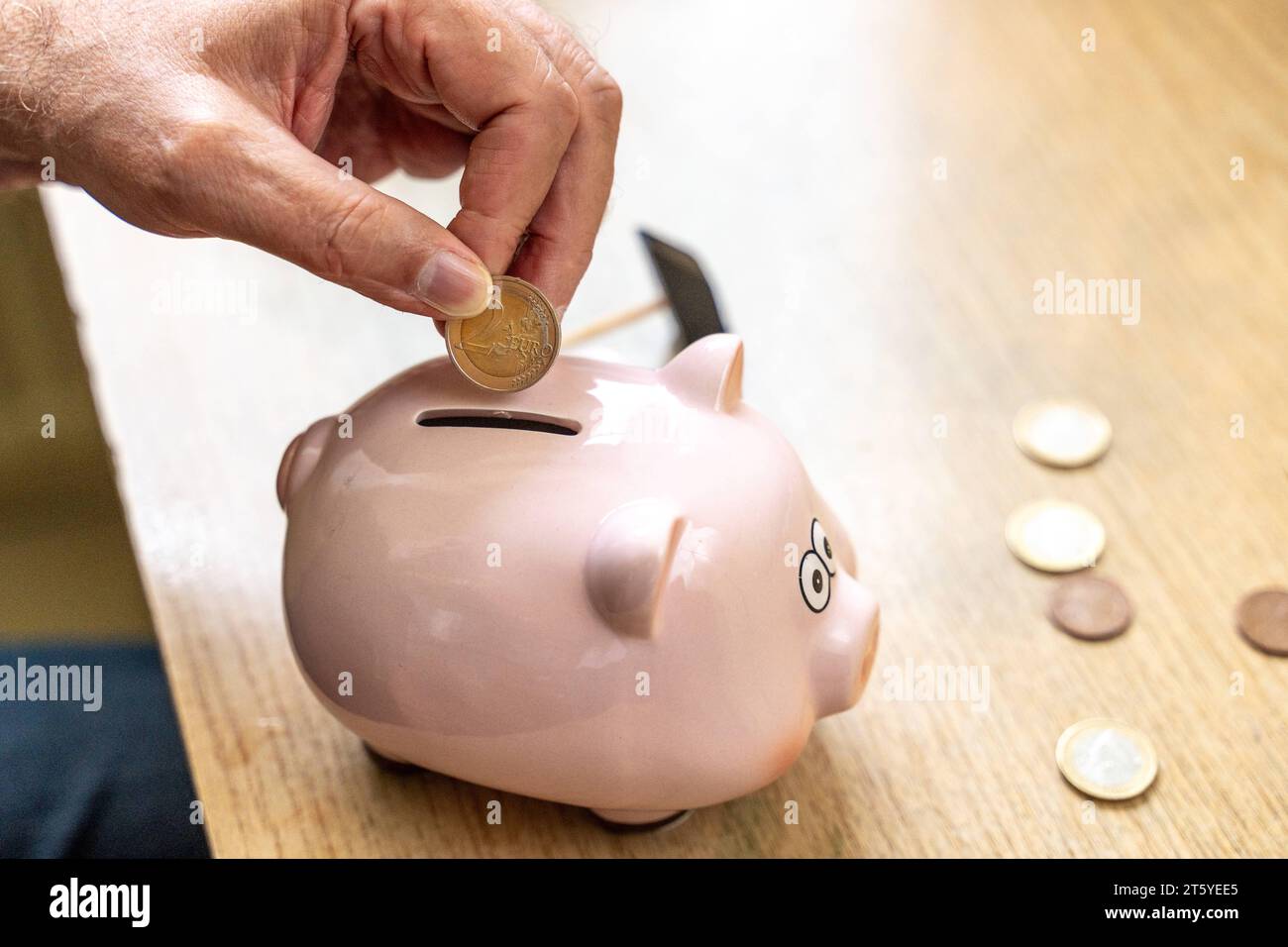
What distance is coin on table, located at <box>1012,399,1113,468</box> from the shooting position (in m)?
1.12

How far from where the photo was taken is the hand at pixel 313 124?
73 cm

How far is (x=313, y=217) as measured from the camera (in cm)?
72

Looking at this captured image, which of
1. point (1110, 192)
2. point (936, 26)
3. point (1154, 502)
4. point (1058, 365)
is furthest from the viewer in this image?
point (936, 26)

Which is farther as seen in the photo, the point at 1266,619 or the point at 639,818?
the point at 1266,619

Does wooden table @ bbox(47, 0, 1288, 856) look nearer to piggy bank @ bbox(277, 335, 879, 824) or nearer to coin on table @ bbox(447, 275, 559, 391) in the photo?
piggy bank @ bbox(277, 335, 879, 824)

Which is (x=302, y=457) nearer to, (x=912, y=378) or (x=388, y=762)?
(x=388, y=762)

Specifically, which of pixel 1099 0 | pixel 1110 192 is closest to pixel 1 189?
pixel 1110 192

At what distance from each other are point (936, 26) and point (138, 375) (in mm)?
969

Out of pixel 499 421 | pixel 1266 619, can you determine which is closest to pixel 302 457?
pixel 499 421

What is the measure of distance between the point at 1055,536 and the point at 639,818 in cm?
41

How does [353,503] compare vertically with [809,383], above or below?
above

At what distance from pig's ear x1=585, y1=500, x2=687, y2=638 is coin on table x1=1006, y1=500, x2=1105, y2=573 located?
0.42 meters

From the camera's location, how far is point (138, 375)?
1.26m
